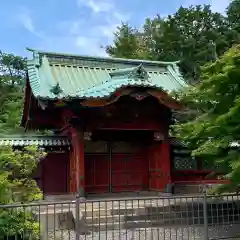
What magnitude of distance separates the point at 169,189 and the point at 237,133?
727cm

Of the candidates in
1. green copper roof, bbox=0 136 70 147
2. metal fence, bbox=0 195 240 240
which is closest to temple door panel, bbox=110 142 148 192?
green copper roof, bbox=0 136 70 147

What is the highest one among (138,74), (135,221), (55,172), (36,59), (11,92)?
(11,92)

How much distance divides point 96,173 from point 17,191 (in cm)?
815

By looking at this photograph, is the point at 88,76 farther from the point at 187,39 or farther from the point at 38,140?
the point at 187,39

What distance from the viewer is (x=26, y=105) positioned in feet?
62.0

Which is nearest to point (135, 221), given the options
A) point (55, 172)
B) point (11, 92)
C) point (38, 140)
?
point (55, 172)

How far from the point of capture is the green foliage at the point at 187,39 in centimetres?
4172

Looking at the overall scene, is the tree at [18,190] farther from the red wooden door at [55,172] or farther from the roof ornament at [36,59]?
the roof ornament at [36,59]

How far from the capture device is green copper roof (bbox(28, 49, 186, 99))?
14.8 meters

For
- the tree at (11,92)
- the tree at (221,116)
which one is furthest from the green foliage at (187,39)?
the tree at (221,116)

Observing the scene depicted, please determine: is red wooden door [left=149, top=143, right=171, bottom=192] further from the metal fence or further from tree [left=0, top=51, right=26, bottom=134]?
tree [left=0, top=51, right=26, bottom=134]

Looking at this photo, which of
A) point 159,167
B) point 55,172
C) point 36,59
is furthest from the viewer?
point 36,59

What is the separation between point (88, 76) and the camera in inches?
753

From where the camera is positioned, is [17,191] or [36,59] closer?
[17,191]
